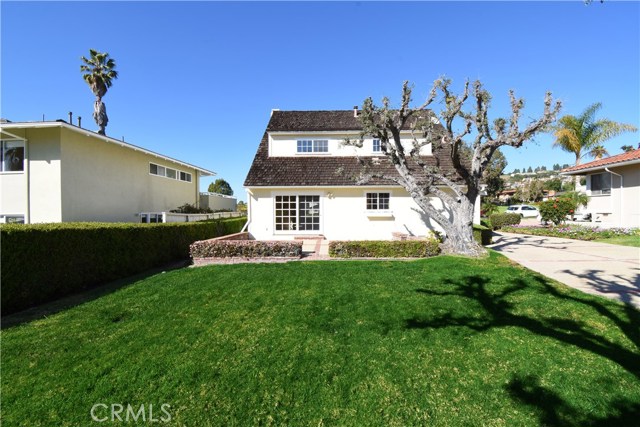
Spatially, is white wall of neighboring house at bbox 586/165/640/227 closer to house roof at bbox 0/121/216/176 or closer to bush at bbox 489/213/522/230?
bush at bbox 489/213/522/230

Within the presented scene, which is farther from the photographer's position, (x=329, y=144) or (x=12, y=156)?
(x=329, y=144)

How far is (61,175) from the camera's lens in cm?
1051

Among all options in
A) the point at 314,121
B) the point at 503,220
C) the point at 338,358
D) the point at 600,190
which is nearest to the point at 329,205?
the point at 314,121

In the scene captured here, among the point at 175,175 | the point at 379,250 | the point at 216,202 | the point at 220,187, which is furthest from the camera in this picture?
the point at 220,187

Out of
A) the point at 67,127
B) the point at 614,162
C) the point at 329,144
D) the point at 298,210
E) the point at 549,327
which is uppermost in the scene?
the point at 329,144

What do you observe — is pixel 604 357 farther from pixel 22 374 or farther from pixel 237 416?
pixel 22 374

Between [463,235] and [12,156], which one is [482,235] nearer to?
[463,235]

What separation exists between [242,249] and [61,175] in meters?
7.81

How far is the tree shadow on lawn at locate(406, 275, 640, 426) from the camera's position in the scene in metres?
2.84

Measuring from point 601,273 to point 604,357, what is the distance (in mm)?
5620

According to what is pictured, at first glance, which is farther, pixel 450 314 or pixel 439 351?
pixel 450 314

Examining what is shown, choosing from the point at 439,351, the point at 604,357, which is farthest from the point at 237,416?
the point at 604,357

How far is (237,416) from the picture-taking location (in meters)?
2.87

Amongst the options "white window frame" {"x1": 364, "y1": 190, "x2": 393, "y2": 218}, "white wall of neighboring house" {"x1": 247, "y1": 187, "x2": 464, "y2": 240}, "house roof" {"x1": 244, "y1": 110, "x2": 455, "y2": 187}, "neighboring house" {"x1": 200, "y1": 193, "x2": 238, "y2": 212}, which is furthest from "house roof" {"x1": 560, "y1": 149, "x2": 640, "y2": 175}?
"neighboring house" {"x1": 200, "y1": 193, "x2": 238, "y2": 212}
